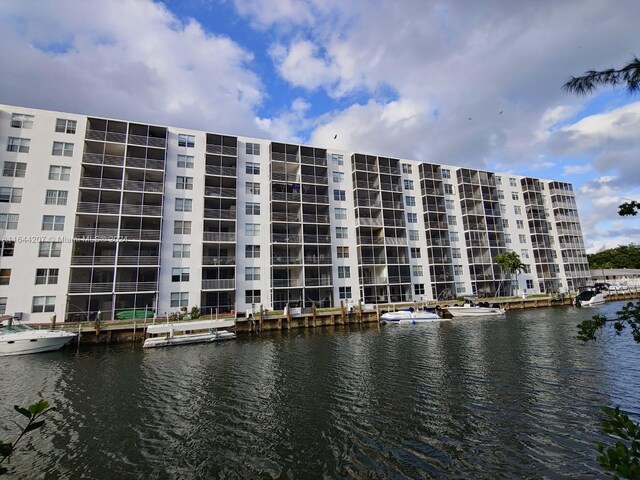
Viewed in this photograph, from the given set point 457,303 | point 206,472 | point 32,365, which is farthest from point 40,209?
point 457,303

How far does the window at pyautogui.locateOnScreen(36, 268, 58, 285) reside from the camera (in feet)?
115

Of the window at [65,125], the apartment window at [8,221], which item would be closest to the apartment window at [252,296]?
the apartment window at [8,221]

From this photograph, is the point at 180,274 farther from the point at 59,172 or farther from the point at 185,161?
the point at 59,172

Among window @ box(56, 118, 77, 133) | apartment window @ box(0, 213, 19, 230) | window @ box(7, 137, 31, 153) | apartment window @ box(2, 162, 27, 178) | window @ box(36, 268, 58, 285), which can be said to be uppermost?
window @ box(56, 118, 77, 133)

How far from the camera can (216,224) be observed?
4459 cm

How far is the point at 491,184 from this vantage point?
64875 millimetres

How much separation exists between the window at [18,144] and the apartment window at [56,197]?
5428mm

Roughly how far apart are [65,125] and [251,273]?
2746 cm

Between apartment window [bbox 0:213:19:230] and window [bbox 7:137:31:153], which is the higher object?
window [bbox 7:137:31:153]


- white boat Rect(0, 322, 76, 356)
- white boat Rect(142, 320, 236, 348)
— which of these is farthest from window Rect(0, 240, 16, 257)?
white boat Rect(142, 320, 236, 348)

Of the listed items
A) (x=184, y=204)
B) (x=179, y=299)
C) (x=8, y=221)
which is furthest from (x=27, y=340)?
(x=184, y=204)

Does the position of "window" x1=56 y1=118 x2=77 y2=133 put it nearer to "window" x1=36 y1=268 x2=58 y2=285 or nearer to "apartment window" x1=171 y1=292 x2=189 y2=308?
"window" x1=36 y1=268 x2=58 y2=285

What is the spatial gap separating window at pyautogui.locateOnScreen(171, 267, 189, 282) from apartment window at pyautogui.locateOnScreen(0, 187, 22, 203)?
1719 cm

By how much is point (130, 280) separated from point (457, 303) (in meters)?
43.6
